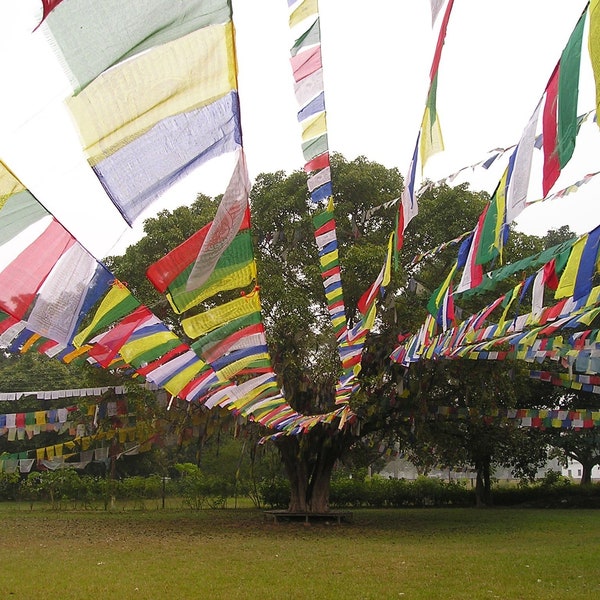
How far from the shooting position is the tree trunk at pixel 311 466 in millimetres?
16594

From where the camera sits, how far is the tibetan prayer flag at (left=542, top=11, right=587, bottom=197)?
4023mm

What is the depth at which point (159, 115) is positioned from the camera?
4.52 metres

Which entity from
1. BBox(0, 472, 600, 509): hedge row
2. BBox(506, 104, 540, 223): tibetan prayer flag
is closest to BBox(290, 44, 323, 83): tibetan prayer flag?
BBox(506, 104, 540, 223): tibetan prayer flag

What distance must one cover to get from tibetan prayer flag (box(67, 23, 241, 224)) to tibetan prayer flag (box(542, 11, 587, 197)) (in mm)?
1832

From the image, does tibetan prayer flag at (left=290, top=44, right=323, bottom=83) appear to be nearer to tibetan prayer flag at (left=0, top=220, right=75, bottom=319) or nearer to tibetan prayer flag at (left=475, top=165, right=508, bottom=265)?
tibetan prayer flag at (left=475, top=165, right=508, bottom=265)

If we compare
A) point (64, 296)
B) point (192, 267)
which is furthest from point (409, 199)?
point (64, 296)

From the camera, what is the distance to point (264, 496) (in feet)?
76.9

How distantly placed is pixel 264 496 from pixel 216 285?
59.2 feet

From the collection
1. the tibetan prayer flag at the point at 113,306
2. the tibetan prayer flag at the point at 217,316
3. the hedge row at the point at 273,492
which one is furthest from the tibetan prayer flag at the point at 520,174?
the hedge row at the point at 273,492

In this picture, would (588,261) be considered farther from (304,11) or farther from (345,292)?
(345,292)

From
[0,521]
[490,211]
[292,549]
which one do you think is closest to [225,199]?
[490,211]

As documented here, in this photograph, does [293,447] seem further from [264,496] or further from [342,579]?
[342,579]

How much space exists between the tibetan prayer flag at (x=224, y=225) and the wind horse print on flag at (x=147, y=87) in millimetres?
302

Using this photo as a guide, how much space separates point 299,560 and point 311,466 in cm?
783
